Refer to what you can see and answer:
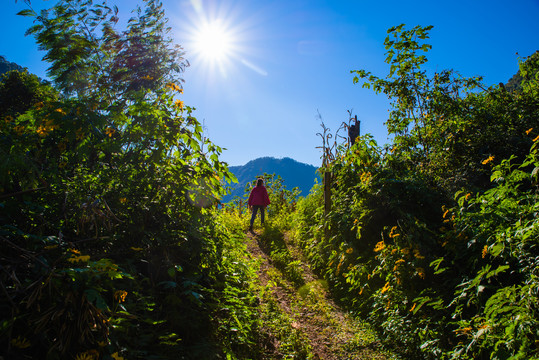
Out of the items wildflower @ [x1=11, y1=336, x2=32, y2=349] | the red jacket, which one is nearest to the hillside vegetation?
wildflower @ [x1=11, y1=336, x2=32, y2=349]

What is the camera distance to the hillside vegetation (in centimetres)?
187

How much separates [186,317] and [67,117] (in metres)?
2.25

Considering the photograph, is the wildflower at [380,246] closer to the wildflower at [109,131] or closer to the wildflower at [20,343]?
the wildflower at [109,131]

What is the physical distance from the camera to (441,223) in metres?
4.41

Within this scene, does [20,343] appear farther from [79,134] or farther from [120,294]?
[79,134]

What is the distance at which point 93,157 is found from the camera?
121 inches

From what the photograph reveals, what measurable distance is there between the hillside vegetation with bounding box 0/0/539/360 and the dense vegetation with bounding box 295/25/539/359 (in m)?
0.03

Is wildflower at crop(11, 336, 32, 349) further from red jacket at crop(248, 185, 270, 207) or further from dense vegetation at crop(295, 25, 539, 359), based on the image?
red jacket at crop(248, 185, 270, 207)

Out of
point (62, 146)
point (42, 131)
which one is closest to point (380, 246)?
point (62, 146)

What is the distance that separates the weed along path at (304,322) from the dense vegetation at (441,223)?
326 mm

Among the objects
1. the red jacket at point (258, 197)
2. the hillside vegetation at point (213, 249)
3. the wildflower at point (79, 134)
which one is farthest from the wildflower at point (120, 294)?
the red jacket at point (258, 197)

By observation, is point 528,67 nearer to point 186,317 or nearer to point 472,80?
point 472,80

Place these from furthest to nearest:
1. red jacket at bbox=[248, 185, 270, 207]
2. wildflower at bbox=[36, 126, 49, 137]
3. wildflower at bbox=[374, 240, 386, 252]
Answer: red jacket at bbox=[248, 185, 270, 207] → wildflower at bbox=[374, 240, 386, 252] → wildflower at bbox=[36, 126, 49, 137]

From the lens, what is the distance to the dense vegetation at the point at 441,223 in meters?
2.71
